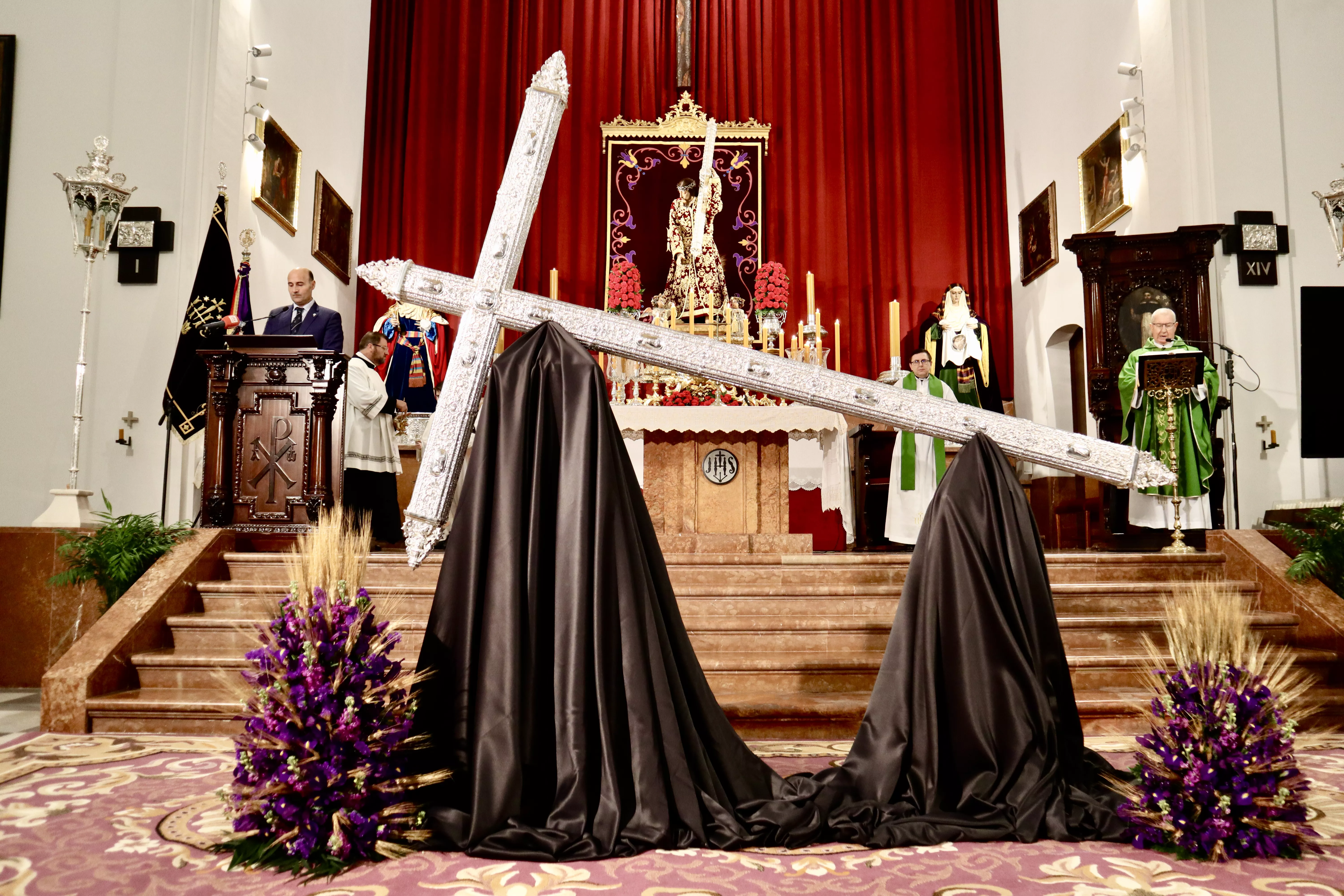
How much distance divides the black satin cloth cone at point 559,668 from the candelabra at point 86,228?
14.9ft

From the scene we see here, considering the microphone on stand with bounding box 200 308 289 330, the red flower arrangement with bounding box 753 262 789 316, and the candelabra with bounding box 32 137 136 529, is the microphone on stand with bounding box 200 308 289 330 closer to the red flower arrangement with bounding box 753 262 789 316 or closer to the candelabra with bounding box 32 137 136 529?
the candelabra with bounding box 32 137 136 529

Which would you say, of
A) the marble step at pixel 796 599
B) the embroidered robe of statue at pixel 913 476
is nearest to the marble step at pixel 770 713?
the marble step at pixel 796 599

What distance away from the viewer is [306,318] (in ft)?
22.6

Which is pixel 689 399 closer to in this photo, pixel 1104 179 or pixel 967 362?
pixel 967 362

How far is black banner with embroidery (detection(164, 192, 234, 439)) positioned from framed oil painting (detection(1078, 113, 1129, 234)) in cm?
758

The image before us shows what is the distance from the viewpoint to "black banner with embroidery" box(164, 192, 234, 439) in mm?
6402

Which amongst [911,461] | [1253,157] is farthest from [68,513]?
[1253,157]

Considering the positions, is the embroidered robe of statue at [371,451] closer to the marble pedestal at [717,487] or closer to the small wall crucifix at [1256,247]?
the marble pedestal at [717,487]

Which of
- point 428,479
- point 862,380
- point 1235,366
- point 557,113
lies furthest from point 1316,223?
point 428,479

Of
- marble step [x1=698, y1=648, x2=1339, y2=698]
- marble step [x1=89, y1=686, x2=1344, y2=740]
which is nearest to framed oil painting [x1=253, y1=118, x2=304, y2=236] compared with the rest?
marble step [x1=89, y1=686, x2=1344, y2=740]

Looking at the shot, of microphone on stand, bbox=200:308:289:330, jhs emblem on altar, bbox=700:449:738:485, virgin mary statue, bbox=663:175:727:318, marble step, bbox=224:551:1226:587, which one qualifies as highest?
virgin mary statue, bbox=663:175:727:318

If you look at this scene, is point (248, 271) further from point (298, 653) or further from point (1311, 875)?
point (1311, 875)

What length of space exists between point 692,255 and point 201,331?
493 cm

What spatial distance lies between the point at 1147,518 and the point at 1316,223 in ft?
9.90
